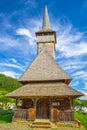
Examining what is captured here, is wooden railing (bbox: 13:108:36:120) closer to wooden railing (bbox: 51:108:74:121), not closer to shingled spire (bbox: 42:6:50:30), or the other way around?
wooden railing (bbox: 51:108:74:121)

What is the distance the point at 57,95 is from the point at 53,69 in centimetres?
515

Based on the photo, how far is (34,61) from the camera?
2425cm

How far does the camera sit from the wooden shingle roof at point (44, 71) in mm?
21227

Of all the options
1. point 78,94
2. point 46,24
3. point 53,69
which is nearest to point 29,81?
point 53,69

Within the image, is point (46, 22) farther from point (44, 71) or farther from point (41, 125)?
point (41, 125)

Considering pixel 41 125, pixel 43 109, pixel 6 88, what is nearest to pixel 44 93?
pixel 43 109

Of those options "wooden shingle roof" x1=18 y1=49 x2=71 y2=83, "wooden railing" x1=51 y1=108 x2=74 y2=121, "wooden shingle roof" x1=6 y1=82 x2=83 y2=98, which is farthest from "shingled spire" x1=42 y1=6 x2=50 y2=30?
"wooden railing" x1=51 y1=108 x2=74 y2=121

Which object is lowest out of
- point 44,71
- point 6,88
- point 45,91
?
point 45,91

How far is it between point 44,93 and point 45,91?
51 cm

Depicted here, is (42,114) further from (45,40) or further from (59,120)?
(45,40)

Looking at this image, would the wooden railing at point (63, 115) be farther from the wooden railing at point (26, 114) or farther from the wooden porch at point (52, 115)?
the wooden railing at point (26, 114)

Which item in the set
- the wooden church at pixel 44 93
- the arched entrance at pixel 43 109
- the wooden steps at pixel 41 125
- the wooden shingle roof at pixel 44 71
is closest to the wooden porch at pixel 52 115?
the wooden church at pixel 44 93

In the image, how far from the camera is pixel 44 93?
18578mm

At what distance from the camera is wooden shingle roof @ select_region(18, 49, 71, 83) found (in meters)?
21.2
